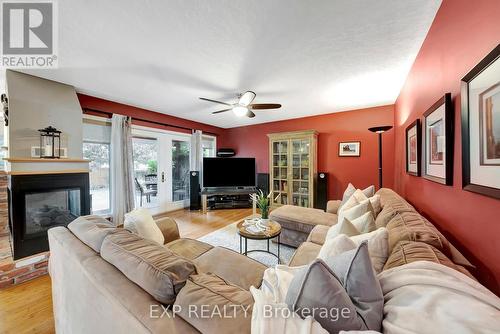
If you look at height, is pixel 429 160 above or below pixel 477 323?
above

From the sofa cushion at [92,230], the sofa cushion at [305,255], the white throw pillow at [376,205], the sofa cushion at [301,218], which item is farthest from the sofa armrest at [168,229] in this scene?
the white throw pillow at [376,205]

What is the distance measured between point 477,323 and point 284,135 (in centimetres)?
417

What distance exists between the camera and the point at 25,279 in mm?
2121

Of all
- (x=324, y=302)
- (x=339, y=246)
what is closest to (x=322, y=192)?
(x=339, y=246)

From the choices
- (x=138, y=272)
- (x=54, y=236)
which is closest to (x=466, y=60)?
(x=138, y=272)

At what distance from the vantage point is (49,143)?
8.50ft

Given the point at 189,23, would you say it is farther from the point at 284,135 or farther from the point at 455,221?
the point at 284,135

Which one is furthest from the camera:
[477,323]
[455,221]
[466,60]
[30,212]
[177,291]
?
[30,212]

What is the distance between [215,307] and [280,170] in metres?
4.17

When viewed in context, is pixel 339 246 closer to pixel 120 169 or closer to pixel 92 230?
pixel 92 230

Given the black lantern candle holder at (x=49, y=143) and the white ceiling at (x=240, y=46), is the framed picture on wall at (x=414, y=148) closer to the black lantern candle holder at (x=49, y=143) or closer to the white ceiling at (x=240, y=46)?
the white ceiling at (x=240, y=46)

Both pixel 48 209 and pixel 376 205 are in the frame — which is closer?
pixel 376 205

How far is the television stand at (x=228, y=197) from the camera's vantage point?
494 cm

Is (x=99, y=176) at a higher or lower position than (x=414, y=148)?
Result: lower
